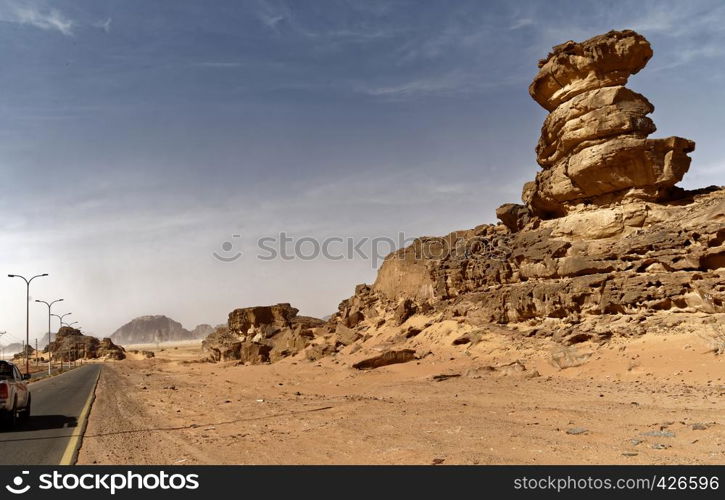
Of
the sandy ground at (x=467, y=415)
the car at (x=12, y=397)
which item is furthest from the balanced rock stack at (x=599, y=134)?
the car at (x=12, y=397)

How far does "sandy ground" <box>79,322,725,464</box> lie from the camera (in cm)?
888

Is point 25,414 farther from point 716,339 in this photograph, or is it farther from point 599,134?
point 599,134

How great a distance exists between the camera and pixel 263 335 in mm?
51656

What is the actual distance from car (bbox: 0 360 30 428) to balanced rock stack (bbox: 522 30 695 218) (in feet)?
77.0

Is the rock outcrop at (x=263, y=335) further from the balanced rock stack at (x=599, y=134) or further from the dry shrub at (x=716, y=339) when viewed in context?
the dry shrub at (x=716, y=339)

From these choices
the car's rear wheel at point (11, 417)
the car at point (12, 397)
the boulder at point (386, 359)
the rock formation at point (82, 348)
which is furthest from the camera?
the rock formation at point (82, 348)

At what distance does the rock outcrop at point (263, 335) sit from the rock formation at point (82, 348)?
207 feet

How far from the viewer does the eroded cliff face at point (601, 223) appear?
20.2 meters

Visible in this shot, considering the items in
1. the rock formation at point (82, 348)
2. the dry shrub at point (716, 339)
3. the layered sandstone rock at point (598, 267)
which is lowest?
the rock formation at point (82, 348)

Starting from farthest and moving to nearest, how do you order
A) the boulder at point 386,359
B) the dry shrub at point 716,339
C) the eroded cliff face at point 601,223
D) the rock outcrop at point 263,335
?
the rock outcrop at point 263,335
the boulder at point 386,359
the eroded cliff face at point 601,223
the dry shrub at point 716,339
